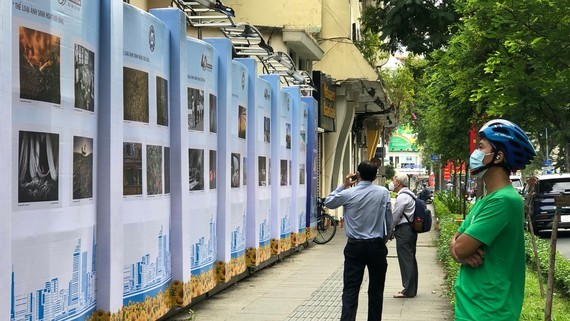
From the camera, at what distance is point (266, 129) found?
1427 cm

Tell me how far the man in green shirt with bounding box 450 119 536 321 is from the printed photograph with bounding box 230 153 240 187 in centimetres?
807

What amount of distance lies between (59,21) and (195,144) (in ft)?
13.4

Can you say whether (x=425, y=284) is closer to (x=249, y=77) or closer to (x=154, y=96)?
(x=249, y=77)

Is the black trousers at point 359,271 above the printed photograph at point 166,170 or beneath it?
beneath

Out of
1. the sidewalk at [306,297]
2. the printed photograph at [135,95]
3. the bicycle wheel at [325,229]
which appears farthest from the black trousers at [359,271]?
the bicycle wheel at [325,229]

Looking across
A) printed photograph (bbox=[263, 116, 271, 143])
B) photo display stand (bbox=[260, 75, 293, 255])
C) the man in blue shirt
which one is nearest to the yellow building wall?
photo display stand (bbox=[260, 75, 293, 255])

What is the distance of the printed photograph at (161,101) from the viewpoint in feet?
27.7

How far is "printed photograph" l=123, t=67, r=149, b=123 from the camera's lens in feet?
24.7

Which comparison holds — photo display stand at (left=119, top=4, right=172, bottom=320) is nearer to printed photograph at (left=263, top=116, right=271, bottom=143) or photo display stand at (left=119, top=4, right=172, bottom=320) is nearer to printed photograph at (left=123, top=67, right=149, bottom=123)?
printed photograph at (left=123, top=67, right=149, bottom=123)

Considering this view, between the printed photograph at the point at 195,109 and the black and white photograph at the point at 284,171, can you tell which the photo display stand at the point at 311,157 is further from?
the printed photograph at the point at 195,109

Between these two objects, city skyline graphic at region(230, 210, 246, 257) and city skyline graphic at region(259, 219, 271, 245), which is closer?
city skyline graphic at region(230, 210, 246, 257)

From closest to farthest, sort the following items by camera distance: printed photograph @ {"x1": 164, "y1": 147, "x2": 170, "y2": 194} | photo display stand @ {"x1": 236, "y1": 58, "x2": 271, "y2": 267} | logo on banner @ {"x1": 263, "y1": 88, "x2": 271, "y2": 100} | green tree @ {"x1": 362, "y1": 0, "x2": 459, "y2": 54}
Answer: printed photograph @ {"x1": 164, "y1": 147, "x2": 170, "y2": 194} → photo display stand @ {"x1": 236, "y1": 58, "x2": 271, "y2": 267} → logo on banner @ {"x1": 263, "y1": 88, "x2": 271, "y2": 100} → green tree @ {"x1": 362, "y1": 0, "x2": 459, "y2": 54}

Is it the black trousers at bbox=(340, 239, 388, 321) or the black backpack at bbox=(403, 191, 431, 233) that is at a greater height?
the black backpack at bbox=(403, 191, 431, 233)

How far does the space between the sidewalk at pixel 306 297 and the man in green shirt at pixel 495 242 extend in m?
6.25
